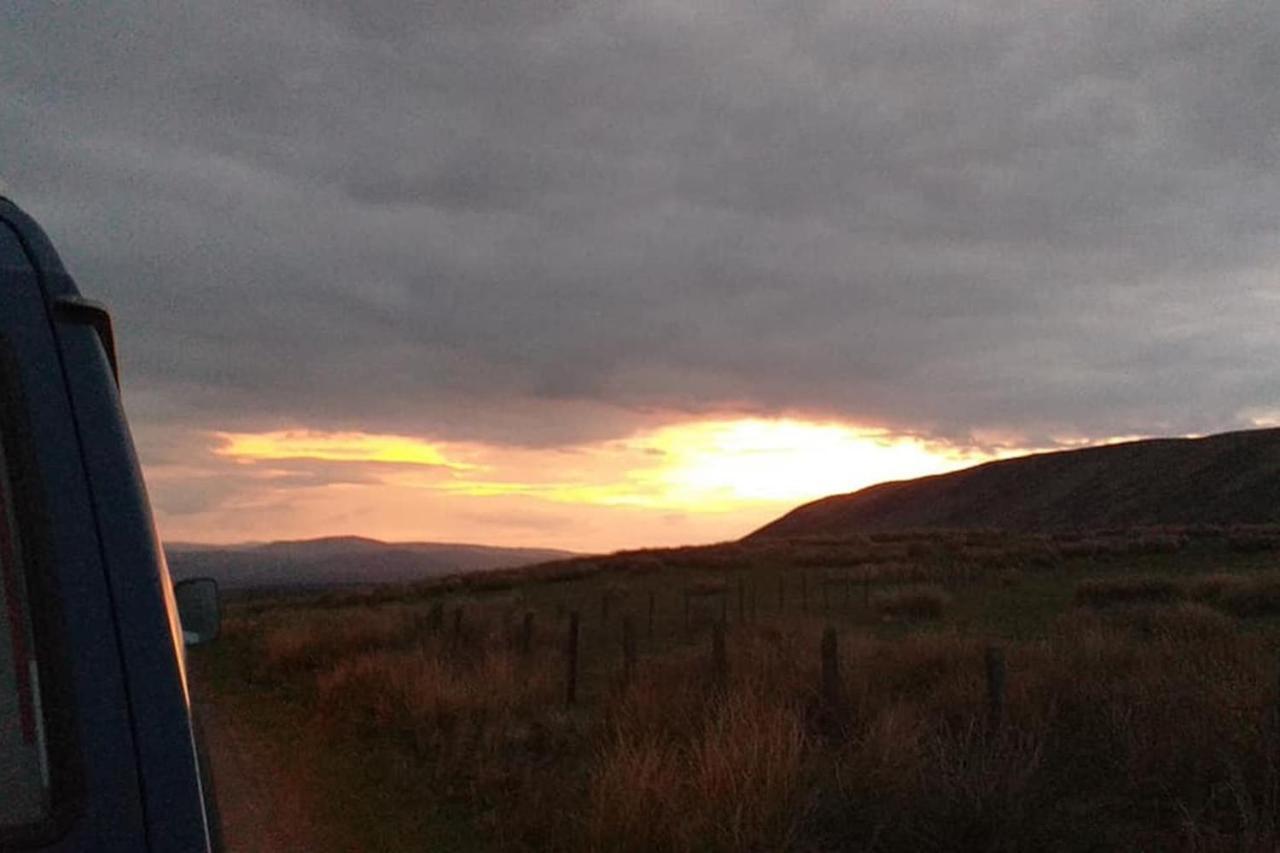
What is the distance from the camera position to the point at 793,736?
8.48 metres

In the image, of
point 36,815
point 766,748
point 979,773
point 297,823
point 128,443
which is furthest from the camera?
point 297,823

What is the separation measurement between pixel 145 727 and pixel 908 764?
710 centimetres

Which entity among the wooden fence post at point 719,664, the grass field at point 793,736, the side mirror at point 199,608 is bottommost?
the grass field at point 793,736

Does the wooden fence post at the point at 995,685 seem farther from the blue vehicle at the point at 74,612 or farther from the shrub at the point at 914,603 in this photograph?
the shrub at the point at 914,603

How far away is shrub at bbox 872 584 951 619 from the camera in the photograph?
25.8 metres

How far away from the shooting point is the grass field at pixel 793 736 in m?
7.65

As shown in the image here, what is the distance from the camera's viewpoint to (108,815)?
80.4 inches

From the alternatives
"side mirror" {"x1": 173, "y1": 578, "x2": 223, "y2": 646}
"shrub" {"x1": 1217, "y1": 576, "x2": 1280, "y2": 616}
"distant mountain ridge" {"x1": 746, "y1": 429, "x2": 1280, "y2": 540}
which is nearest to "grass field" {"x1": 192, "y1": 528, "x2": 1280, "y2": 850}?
"shrub" {"x1": 1217, "y1": 576, "x2": 1280, "y2": 616}

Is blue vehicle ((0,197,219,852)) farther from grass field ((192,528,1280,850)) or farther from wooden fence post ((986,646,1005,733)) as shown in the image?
wooden fence post ((986,646,1005,733))

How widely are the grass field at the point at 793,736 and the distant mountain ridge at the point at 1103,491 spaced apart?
62.0 metres

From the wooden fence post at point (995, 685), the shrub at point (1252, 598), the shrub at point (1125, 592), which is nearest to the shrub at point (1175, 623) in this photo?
the shrub at point (1252, 598)

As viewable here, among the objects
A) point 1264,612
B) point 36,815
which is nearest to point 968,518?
point 1264,612

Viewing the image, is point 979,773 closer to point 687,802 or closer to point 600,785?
point 687,802

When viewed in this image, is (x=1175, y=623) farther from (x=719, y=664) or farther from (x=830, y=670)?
(x=830, y=670)
